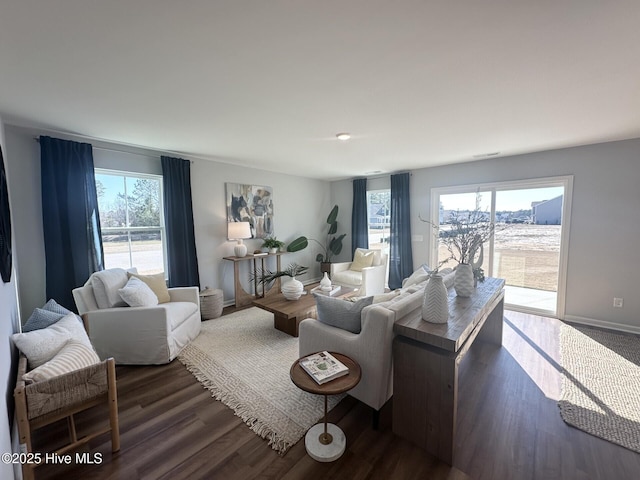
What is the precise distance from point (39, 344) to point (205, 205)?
2.73 meters

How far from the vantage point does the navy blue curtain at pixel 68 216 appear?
2.72m

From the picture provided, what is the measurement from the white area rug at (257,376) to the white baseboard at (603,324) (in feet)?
11.9

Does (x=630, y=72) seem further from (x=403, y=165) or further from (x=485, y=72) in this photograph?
(x=403, y=165)

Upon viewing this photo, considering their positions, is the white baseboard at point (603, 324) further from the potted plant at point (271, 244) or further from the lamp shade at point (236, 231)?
the lamp shade at point (236, 231)

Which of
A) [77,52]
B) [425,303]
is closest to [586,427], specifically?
[425,303]

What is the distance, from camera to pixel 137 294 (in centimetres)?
258

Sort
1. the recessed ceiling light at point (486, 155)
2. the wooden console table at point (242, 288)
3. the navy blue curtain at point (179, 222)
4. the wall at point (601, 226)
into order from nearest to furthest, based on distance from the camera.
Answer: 1. the wall at point (601, 226)
2. the navy blue curtain at point (179, 222)
3. the recessed ceiling light at point (486, 155)
4. the wooden console table at point (242, 288)

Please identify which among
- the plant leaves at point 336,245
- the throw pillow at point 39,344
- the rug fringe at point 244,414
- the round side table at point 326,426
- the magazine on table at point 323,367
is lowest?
the rug fringe at point 244,414

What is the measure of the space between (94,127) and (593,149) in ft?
19.0

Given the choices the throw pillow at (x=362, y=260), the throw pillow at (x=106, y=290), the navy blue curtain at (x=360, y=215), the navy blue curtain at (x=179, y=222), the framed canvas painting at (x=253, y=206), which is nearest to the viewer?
the throw pillow at (x=106, y=290)

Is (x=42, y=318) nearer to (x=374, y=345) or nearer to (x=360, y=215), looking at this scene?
(x=374, y=345)

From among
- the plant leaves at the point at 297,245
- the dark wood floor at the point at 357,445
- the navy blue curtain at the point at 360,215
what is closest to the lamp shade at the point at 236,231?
the plant leaves at the point at 297,245

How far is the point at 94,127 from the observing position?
2611 mm

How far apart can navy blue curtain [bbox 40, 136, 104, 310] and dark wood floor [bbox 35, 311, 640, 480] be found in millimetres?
1457
